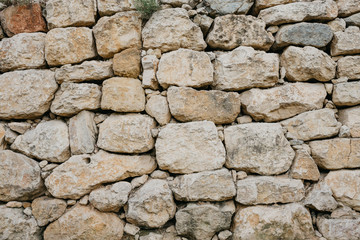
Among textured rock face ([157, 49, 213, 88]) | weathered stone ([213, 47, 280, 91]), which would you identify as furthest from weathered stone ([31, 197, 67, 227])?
weathered stone ([213, 47, 280, 91])

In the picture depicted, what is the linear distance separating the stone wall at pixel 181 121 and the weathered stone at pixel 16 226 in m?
0.01

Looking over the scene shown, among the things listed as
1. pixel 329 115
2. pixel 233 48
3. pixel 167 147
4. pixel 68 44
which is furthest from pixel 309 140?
pixel 68 44

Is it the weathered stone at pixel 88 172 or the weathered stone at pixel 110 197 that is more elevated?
the weathered stone at pixel 88 172

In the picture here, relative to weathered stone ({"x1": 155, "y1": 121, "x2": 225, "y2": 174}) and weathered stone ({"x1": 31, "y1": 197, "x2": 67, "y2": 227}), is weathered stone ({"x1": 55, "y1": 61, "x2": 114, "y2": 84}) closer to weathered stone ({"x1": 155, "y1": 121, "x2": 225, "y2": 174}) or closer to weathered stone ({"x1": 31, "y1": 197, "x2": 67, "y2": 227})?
weathered stone ({"x1": 155, "y1": 121, "x2": 225, "y2": 174})

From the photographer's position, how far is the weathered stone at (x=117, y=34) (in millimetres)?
2309

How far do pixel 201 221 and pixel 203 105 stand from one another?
1.08 metres

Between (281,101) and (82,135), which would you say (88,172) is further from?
(281,101)

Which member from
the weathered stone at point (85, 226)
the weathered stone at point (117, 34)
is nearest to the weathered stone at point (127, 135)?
the weathered stone at point (85, 226)

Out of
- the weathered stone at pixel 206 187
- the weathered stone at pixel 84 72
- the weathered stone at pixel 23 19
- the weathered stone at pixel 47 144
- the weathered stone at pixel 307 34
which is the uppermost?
the weathered stone at pixel 23 19

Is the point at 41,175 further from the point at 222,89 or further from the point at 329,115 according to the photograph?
the point at 329,115

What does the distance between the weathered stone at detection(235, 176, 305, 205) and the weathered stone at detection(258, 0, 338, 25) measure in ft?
5.52

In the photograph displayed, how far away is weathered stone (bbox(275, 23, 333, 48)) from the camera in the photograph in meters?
2.33

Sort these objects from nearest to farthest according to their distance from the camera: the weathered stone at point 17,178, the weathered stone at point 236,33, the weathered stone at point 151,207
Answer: the weathered stone at point 151,207, the weathered stone at point 17,178, the weathered stone at point 236,33

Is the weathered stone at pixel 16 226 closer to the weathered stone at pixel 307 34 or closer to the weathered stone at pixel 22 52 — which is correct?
the weathered stone at pixel 22 52
